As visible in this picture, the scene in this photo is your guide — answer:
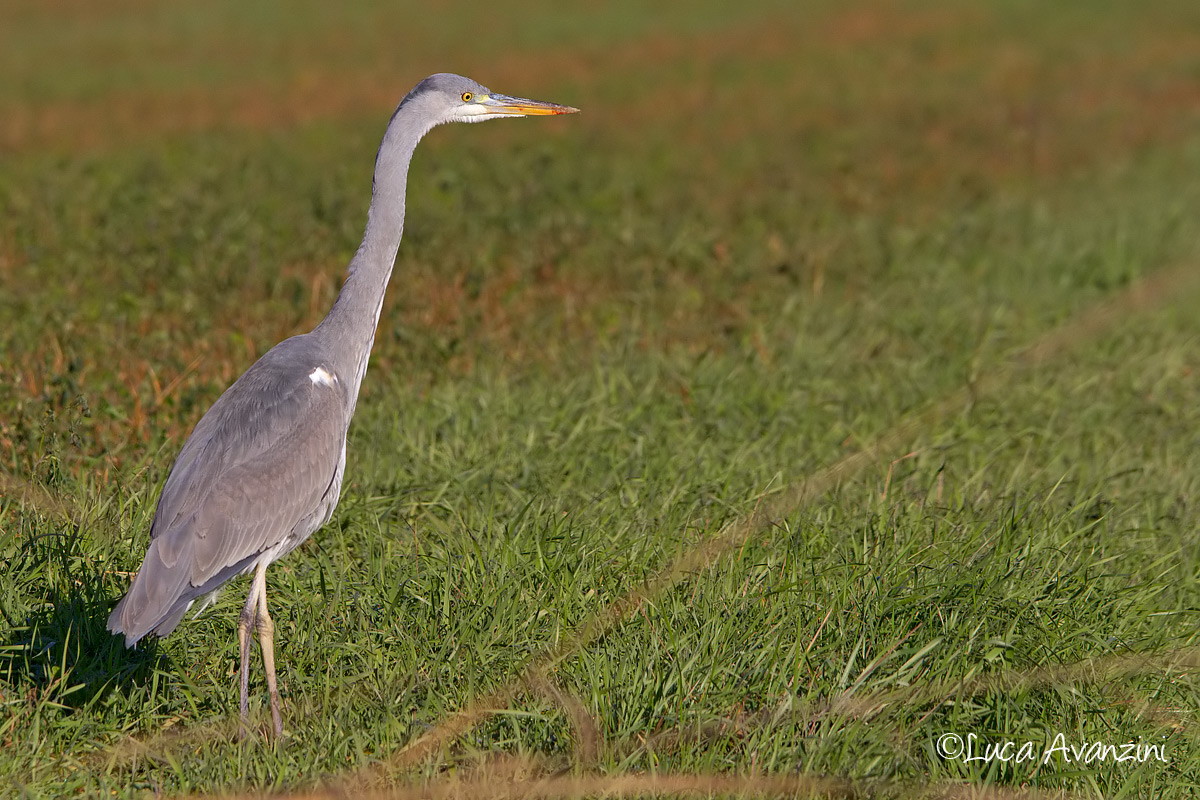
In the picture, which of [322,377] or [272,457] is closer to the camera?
[272,457]

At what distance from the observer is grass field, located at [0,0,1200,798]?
3750 millimetres

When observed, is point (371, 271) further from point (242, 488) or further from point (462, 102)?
point (242, 488)

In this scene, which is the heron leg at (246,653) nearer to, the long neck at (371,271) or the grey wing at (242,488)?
the grey wing at (242,488)

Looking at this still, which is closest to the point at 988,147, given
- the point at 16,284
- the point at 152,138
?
the point at 152,138

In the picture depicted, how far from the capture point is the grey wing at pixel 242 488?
154 inches

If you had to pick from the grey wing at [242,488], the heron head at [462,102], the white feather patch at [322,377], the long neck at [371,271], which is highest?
the heron head at [462,102]

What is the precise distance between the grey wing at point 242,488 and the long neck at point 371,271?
0.15 meters

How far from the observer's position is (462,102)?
16.2ft

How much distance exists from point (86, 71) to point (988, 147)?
55.5 feet

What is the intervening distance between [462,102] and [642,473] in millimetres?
1838

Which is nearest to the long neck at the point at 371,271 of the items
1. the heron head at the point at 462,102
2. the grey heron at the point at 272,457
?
the grey heron at the point at 272,457

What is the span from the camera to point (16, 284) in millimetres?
7695

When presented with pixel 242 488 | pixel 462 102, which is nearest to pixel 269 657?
pixel 242 488

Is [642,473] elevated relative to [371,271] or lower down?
lower down
